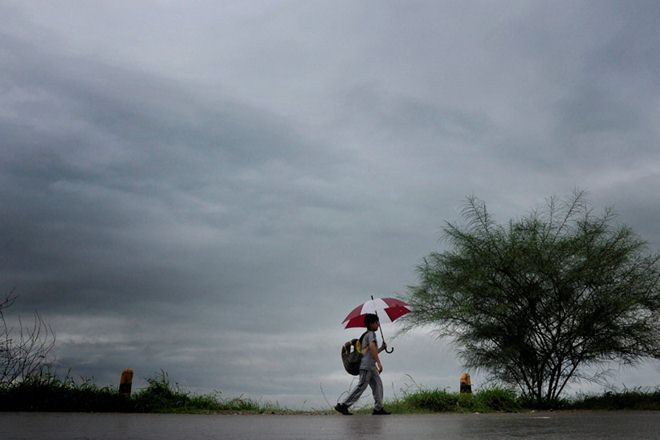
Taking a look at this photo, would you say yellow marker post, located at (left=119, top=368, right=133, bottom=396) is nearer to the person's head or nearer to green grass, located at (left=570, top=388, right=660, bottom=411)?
the person's head

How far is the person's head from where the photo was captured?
1428 centimetres

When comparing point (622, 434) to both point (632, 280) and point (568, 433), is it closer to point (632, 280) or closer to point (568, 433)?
point (568, 433)

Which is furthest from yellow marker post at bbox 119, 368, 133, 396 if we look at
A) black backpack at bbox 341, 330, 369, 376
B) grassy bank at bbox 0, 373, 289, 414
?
black backpack at bbox 341, 330, 369, 376

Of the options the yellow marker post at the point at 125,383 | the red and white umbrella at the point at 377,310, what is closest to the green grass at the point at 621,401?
the red and white umbrella at the point at 377,310

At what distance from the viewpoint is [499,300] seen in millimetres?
19469

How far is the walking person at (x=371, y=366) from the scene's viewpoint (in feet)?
45.9

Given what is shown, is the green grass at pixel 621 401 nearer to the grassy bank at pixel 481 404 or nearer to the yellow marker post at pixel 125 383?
the grassy bank at pixel 481 404

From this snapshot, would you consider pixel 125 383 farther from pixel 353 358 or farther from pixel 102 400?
pixel 353 358

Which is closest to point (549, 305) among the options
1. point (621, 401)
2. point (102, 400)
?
point (621, 401)

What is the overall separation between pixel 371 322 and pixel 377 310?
372mm

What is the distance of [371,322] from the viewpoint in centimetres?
1428

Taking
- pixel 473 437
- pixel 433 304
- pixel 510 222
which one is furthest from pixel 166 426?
pixel 510 222

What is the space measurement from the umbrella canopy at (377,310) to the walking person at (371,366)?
246 millimetres

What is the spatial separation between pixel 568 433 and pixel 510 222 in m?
12.7
